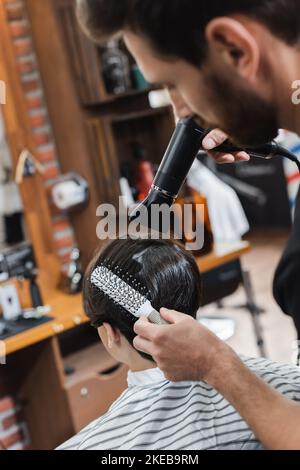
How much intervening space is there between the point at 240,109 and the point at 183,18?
0.44 ft

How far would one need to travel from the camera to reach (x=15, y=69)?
8.58 feet

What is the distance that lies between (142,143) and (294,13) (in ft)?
7.28

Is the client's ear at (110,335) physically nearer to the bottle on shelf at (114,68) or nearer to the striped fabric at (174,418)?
the striped fabric at (174,418)

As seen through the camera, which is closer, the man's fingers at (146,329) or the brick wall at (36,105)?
the man's fingers at (146,329)

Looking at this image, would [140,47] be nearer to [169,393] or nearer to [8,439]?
[169,393]

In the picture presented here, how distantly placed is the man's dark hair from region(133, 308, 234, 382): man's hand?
375 mm

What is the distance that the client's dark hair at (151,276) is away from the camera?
1.31m

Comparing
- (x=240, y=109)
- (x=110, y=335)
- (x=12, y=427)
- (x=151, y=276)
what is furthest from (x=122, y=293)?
(x=12, y=427)

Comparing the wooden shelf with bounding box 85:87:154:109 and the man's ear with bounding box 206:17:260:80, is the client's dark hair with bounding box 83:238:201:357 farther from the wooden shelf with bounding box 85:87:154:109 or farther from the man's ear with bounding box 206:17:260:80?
the wooden shelf with bounding box 85:87:154:109

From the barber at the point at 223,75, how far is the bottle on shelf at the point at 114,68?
76.2 inches

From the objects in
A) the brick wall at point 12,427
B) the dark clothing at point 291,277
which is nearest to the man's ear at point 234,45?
the dark clothing at point 291,277
